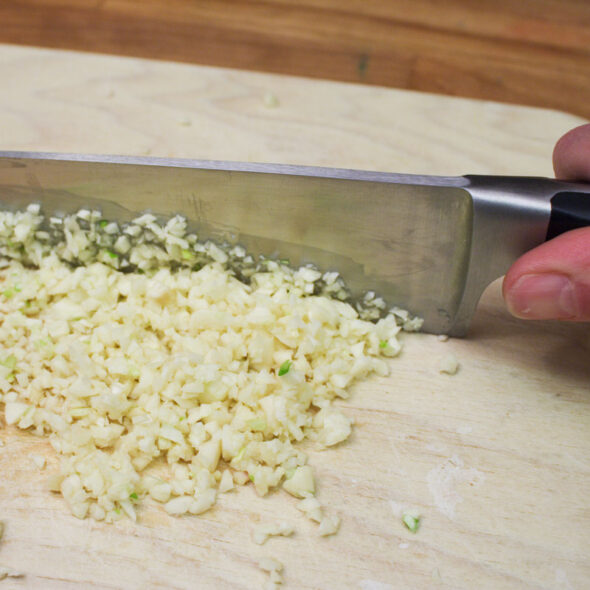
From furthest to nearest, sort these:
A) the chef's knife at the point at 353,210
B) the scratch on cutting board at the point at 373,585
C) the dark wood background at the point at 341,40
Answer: the dark wood background at the point at 341,40, the chef's knife at the point at 353,210, the scratch on cutting board at the point at 373,585

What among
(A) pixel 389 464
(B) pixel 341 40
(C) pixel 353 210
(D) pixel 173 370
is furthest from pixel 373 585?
(B) pixel 341 40

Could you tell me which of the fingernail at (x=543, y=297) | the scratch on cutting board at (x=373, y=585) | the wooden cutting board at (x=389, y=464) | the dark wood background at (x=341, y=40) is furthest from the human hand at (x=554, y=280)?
the dark wood background at (x=341, y=40)

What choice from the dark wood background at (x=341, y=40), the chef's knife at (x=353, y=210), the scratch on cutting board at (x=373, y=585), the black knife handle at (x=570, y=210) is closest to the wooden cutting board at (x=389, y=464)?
the scratch on cutting board at (x=373, y=585)

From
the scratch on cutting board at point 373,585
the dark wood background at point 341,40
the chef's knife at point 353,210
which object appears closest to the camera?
the scratch on cutting board at point 373,585

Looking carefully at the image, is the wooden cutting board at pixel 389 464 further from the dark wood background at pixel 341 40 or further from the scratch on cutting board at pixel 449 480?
the dark wood background at pixel 341 40

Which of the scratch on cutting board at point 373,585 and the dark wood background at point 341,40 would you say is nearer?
the scratch on cutting board at point 373,585

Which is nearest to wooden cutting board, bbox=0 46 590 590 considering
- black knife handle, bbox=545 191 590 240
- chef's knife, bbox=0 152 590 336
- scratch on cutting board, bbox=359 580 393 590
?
scratch on cutting board, bbox=359 580 393 590

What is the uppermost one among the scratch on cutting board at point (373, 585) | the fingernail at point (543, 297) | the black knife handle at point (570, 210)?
→ the black knife handle at point (570, 210)

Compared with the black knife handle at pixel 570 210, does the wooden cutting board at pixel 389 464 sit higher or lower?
lower

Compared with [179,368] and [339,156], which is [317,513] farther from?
[339,156]
